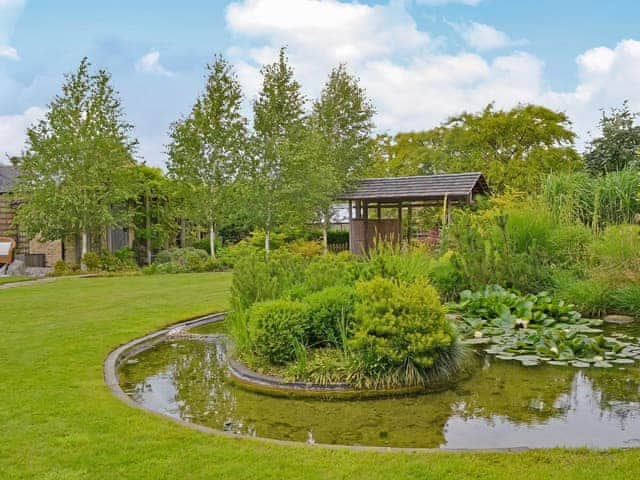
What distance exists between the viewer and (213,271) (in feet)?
60.8

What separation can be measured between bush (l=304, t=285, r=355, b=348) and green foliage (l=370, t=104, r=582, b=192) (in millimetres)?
22139

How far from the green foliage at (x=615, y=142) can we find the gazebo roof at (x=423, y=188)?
380 cm

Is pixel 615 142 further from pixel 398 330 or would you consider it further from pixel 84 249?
pixel 84 249

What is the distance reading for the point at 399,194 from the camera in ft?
68.5

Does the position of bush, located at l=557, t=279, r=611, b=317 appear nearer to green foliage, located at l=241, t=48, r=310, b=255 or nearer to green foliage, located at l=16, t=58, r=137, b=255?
green foliage, located at l=241, t=48, r=310, b=255

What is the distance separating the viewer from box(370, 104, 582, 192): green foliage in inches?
1089

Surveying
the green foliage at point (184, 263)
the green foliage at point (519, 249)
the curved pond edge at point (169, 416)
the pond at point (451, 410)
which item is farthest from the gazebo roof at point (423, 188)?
the pond at point (451, 410)

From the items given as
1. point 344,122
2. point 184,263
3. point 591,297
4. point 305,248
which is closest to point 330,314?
point 591,297

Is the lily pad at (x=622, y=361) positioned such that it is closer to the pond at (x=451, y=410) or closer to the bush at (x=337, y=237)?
the pond at (x=451, y=410)

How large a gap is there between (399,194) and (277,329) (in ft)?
51.5

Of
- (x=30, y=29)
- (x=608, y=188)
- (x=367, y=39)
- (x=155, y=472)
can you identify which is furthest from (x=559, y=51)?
(x=155, y=472)

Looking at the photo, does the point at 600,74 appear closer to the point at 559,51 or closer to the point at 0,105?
the point at 559,51

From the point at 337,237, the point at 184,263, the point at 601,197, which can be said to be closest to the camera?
the point at 601,197

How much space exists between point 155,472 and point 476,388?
121 inches
